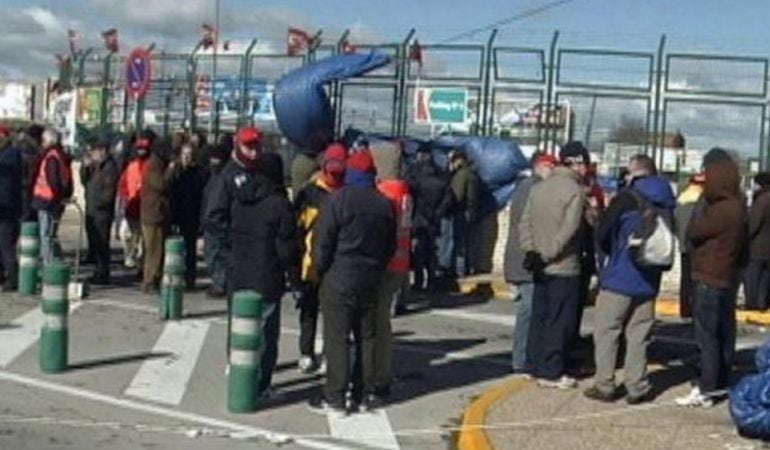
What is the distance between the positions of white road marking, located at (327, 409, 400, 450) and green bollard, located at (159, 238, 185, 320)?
4612mm

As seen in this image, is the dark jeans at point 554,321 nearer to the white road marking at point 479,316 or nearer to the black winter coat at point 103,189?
the white road marking at point 479,316

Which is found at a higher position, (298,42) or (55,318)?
(298,42)

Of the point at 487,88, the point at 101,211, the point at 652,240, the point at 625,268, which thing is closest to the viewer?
the point at 652,240

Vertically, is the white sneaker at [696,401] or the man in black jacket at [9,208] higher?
the man in black jacket at [9,208]

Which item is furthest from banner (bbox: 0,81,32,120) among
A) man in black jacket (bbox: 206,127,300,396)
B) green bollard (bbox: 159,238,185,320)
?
man in black jacket (bbox: 206,127,300,396)

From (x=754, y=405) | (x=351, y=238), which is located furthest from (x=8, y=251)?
(x=754, y=405)

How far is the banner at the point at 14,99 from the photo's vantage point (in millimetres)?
75438

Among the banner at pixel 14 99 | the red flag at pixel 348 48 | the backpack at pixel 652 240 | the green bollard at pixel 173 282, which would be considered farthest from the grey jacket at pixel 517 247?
the banner at pixel 14 99

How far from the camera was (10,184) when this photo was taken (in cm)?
1627

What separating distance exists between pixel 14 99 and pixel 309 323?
6841cm

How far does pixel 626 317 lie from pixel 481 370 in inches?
90.6

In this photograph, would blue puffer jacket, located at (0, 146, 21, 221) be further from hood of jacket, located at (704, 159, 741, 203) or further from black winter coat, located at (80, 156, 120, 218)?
hood of jacket, located at (704, 159, 741, 203)

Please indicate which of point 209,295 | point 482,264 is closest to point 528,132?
point 482,264

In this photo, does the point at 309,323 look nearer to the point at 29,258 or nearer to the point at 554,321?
the point at 554,321
